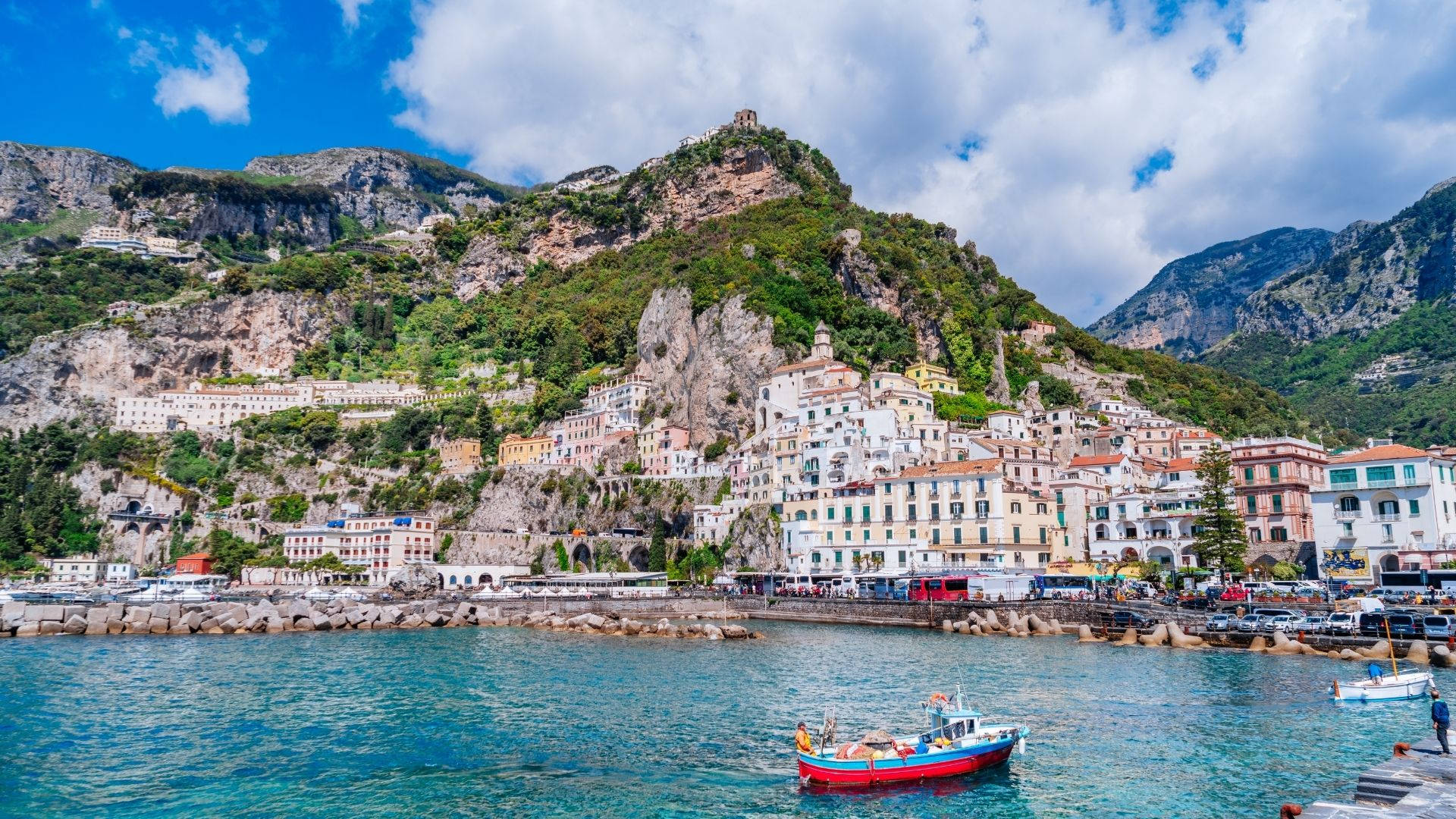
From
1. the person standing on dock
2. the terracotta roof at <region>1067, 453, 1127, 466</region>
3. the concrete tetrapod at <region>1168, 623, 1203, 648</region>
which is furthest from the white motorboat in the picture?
the terracotta roof at <region>1067, 453, 1127, 466</region>

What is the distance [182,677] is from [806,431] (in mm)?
46557

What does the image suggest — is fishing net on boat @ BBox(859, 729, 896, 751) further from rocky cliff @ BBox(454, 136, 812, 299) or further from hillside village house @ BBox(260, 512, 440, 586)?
rocky cliff @ BBox(454, 136, 812, 299)

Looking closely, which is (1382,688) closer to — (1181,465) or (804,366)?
(1181,465)

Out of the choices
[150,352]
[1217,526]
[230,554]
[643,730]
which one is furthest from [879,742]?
[150,352]

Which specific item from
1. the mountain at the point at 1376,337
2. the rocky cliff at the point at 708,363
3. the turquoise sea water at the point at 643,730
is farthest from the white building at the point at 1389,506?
the mountain at the point at 1376,337

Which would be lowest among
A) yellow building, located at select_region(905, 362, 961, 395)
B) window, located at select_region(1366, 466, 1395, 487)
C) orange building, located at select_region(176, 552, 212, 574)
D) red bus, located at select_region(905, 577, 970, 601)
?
red bus, located at select_region(905, 577, 970, 601)

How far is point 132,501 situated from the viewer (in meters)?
98.5

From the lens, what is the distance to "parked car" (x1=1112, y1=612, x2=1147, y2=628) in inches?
1828

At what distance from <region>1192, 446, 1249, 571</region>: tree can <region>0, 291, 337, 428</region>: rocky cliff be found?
116 meters

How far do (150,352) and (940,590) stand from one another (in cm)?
10878

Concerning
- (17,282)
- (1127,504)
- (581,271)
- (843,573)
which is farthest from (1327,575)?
(17,282)

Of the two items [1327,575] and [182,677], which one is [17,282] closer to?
[182,677]

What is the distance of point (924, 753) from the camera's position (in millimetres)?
20922

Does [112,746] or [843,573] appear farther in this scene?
[843,573]
